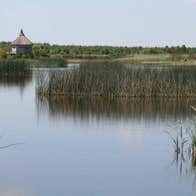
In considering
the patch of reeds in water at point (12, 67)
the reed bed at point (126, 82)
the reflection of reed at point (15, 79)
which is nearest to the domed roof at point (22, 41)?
the reflection of reed at point (15, 79)

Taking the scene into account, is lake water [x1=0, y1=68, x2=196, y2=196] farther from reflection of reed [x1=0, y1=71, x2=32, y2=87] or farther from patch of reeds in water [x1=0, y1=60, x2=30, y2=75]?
patch of reeds in water [x1=0, y1=60, x2=30, y2=75]

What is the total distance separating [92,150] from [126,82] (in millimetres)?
7703

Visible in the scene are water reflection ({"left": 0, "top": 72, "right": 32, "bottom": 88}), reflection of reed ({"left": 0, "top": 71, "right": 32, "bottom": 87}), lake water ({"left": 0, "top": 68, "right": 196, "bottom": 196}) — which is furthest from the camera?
reflection of reed ({"left": 0, "top": 71, "right": 32, "bottom": 87})

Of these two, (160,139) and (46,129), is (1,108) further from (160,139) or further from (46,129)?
(160,139)

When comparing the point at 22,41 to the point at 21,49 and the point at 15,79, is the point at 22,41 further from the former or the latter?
the point at 15,79

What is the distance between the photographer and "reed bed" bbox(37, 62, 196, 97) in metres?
17.1

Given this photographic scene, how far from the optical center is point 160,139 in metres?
10.6

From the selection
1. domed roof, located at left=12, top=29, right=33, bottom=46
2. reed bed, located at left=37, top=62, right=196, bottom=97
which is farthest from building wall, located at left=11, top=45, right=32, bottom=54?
reed bed, located at left=37, top=62, right=196, bottom=97

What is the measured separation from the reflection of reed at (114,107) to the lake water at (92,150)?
0.08 ft

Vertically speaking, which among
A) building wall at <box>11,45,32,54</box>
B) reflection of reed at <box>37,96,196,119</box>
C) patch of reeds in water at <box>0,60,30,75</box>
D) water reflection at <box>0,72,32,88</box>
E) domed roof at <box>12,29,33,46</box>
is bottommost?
water reflection at <box>0,72,32,88</box>

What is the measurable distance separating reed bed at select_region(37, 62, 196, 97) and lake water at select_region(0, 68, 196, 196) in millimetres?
1199

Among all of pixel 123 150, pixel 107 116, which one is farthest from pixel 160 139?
pixel 107 116

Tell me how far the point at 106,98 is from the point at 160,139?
6.57 metres

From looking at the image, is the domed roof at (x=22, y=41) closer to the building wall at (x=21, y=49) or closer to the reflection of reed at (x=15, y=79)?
the building wall at (x=21, y=49)
